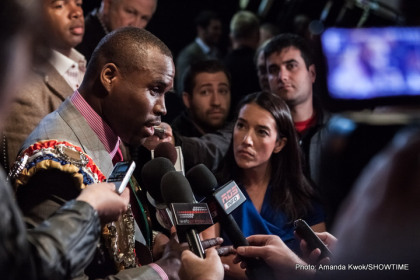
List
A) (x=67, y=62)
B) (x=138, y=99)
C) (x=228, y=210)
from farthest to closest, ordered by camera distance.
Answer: (x=67, y=62) < (x=138, y=99) < (x=228, y=210)

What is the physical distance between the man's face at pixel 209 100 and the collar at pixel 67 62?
89cm

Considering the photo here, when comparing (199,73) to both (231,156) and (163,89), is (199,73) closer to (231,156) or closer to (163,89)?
(231,156)

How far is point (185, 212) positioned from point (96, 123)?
561mm

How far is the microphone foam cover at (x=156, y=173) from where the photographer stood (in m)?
2.05

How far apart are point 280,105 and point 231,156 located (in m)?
0.38

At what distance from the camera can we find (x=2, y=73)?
1256 millimetres

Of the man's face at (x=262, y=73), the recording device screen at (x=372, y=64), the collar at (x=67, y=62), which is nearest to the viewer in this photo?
the recording device screen at (x=372, y=64)

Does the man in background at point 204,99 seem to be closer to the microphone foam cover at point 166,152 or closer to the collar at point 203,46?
the microphone foam cover at point 166,152

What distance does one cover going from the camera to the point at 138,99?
212 centimetres

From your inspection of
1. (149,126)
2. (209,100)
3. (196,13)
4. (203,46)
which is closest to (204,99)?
(209,100)

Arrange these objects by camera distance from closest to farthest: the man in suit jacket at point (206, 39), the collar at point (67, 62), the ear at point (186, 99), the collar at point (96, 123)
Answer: the collar at point (96, 123) < the collar at point (67, 62) < the ear at point (186, 99) < the man in suit jacket at point (206, 39)

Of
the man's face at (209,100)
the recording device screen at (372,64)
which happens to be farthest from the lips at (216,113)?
the recording device screen at (372,64)

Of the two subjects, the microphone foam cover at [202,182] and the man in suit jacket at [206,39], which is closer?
the microphone foam cover at [202,182]

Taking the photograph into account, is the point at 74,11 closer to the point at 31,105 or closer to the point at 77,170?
the point at 31,105
